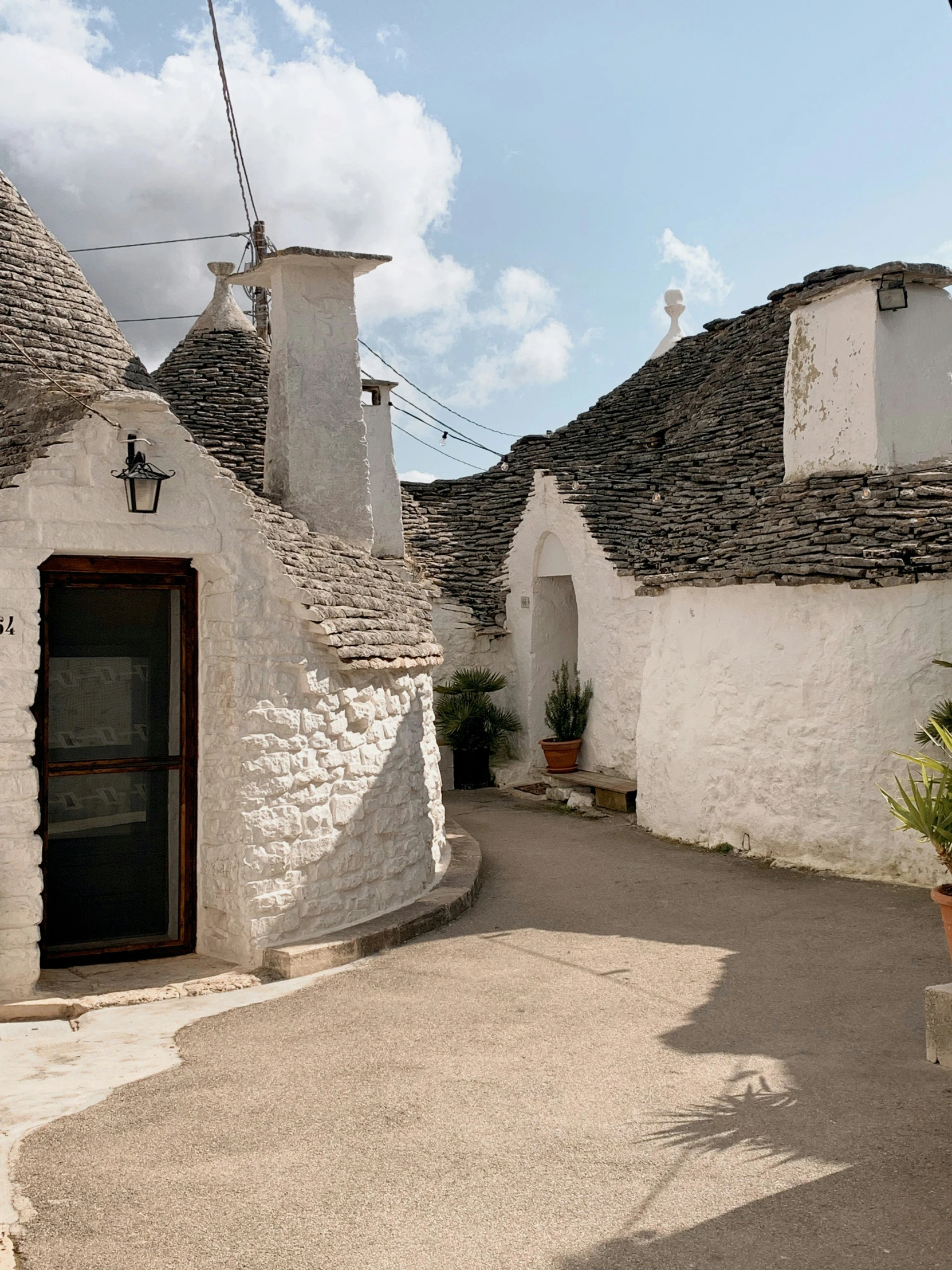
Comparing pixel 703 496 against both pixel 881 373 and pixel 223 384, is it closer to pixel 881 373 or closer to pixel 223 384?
pixel 881 373

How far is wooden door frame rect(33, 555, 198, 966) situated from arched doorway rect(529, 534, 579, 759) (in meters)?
8.83

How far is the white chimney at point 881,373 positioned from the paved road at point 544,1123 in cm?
516

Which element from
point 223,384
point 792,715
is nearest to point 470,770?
point 223,384

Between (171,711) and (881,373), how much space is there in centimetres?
734

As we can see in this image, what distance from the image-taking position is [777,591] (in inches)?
404

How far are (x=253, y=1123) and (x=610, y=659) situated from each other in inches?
409

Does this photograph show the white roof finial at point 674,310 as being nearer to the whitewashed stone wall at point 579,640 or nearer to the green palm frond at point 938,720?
the whitewashed stone wall at point 579,640

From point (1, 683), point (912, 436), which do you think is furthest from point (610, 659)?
point (1, 683)

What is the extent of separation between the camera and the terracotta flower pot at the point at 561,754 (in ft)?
49.3

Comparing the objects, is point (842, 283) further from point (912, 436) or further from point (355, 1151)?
point (355, 1151)

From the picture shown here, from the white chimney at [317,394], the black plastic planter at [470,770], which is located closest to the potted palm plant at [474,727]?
the black plastic planter at [470,770]

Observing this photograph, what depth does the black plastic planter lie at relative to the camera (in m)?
16.1

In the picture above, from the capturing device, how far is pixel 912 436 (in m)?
11.0

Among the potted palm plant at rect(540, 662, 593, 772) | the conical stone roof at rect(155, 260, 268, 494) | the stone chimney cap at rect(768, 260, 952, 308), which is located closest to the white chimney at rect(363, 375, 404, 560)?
the conical stone roof at rect(155, 260, 268, 494)
